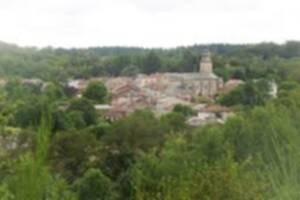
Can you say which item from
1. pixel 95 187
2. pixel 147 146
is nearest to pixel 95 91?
pixel 147 146

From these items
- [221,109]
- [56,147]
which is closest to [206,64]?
[221,109]

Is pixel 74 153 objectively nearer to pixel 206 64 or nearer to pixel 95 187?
pixel 95 187

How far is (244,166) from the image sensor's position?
6418mm

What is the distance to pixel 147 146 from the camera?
17.2 metres

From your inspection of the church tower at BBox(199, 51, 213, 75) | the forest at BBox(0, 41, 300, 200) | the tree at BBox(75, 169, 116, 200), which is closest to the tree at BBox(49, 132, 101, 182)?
the forest at BBox(0, 41, 300, 200)

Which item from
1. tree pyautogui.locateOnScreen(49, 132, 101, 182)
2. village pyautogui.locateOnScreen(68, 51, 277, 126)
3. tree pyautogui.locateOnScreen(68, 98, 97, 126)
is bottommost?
village pyautogui.locateOnScreen(68, 51, 277, 126)

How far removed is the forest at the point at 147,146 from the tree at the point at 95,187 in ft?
0.06

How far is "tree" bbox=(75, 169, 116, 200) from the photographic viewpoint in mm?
12642

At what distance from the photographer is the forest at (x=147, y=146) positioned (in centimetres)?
163

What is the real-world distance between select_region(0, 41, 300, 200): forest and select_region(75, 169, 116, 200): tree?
0.02m

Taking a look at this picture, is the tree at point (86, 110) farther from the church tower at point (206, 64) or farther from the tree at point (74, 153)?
the church tower at point (206, 64)

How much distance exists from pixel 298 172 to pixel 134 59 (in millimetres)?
46026

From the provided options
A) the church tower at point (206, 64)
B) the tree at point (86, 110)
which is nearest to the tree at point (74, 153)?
the tree at point (86, 110)

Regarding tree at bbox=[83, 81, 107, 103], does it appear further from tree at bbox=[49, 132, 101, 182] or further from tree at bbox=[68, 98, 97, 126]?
tree at bbox=[49, 132, 101, 182]
